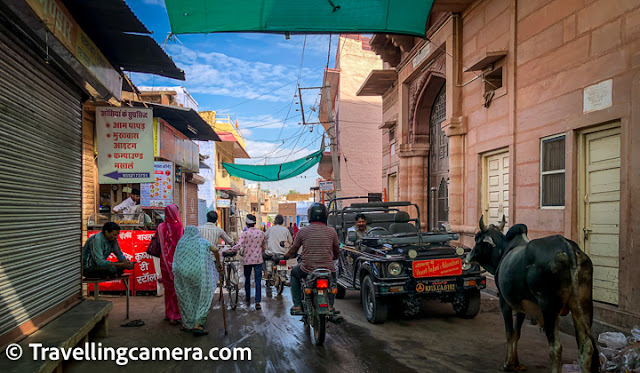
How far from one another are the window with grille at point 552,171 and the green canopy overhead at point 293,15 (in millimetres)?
3285

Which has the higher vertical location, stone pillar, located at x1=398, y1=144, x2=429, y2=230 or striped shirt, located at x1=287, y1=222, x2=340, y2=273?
stone pillar, located at x1=398, y1=144, x2=429, y2=230

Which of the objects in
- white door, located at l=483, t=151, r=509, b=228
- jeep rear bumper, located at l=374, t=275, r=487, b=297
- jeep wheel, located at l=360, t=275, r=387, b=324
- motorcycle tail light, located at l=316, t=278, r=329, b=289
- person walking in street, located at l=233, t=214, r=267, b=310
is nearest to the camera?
motorcycle tail light, located at l=316, t=278, r=329, b=289

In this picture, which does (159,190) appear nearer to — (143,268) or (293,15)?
(143,268)

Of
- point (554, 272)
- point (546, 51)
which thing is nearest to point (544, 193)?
point (546, 51)

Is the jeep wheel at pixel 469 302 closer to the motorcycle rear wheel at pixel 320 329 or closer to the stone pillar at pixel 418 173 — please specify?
the motorcycle rear wheel at pixel 320 329

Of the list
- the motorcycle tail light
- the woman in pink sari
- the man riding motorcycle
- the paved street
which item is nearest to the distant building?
the paved street

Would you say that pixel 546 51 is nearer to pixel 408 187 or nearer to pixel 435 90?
pixel 435 90

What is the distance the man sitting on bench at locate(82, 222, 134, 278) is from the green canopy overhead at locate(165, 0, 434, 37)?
360 cm

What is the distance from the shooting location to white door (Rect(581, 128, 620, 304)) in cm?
570

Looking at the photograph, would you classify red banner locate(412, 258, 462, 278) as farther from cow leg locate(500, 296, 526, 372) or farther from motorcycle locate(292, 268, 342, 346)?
cow leg locate(500, 296, 526, 372)

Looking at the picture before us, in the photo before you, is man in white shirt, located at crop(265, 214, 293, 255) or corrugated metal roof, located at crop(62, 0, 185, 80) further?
man in white shirt, located at crop(265, 214, 293, 255)

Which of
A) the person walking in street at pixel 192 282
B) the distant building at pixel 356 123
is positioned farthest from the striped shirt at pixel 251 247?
the distant building at pixel 356 123

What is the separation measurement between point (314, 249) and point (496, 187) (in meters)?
5.38

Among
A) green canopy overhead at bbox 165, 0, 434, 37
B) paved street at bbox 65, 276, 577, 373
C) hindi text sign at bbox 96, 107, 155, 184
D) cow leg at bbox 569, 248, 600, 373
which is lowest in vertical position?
paved street at bbox 65, 276, 577, 373
